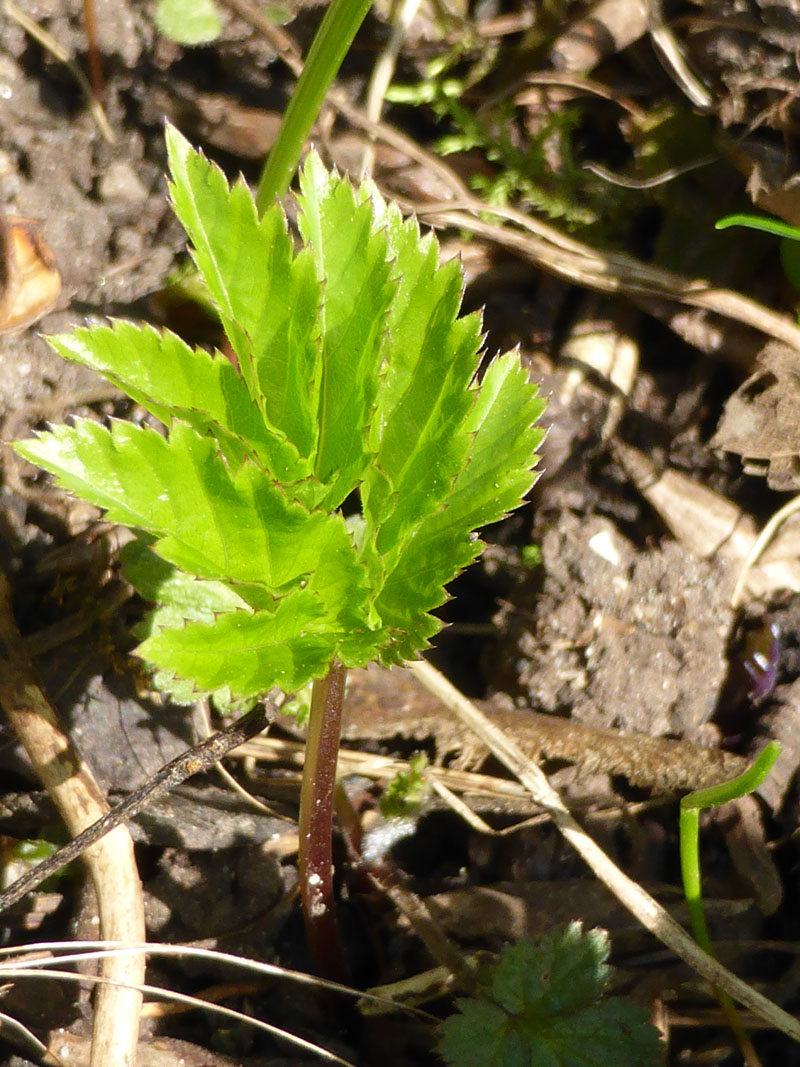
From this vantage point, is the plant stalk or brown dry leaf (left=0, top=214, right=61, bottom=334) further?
brown dry leaf (left=0, top=214, right=61, bottom=334)

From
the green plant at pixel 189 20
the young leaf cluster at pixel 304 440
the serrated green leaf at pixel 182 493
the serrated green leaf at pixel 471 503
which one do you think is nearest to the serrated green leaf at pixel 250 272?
the young leaf cluster at pixel 304 440

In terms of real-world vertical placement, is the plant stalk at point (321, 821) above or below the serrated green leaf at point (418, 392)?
below

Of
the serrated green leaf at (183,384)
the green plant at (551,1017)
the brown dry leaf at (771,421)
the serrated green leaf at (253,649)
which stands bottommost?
the green plant at (551,1017)

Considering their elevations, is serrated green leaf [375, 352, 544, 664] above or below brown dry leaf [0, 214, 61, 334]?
below

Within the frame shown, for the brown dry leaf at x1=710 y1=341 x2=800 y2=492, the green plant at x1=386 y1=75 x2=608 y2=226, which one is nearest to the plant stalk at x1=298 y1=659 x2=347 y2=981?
the brown dry leaf at x1=710 y1=341 x2=800 y2=492

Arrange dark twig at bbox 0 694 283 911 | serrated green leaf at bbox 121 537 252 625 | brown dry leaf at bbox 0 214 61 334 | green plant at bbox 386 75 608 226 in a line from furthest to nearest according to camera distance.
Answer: green plant at bbox 386 75 608 226 < brown dry leaf at bbox 0 214 61 334 < serrated green leaf at bbox 121 537 252 625 < dark twig at bbox 0 694 283 911

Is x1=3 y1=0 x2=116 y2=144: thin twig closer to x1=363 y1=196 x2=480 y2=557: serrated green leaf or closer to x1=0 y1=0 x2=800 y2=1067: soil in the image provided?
x1=0 y1=0 x2=800 y2=1067: soil

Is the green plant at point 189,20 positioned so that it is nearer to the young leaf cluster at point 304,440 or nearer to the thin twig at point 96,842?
the young leaf cluster at point 304,440

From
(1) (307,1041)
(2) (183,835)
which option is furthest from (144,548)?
(1) (307,1041)
